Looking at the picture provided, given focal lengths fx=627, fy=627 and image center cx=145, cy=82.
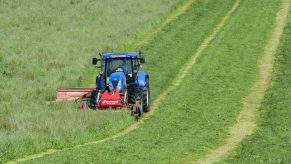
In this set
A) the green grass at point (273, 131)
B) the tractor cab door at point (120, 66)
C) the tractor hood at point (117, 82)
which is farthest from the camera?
the tractor cab door at point (120, 66)

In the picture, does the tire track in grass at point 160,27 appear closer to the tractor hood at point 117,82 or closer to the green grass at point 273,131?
the green grass at point 273,131

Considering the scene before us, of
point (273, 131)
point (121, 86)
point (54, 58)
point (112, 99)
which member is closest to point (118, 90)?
point (121, 86)

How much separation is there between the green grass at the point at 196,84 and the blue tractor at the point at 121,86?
0.84 m

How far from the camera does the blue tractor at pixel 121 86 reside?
21.4m

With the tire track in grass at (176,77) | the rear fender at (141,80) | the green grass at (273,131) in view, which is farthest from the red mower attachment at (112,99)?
the green grass at (273,131)

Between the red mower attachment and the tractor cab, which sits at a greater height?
the tractor cab

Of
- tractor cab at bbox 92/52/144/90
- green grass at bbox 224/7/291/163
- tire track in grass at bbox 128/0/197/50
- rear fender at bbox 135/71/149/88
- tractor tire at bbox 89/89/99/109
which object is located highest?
tire track in grass at bbox 128/0/197/50

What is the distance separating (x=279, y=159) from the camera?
1508cm

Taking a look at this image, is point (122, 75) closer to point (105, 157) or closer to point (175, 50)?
point (105, 157)

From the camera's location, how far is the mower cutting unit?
21.5m

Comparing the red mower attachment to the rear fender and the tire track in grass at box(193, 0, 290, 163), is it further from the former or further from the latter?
the tire track in grass at box(193, 0, 290, 163)

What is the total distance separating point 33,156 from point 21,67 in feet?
45.7

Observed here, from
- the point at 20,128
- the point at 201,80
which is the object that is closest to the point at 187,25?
the point at 201,80

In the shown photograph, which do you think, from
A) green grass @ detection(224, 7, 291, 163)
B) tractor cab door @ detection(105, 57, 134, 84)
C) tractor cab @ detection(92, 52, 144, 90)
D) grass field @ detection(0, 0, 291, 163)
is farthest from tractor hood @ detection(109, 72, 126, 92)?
green grass @ detection(224, 7, 291, 163)
